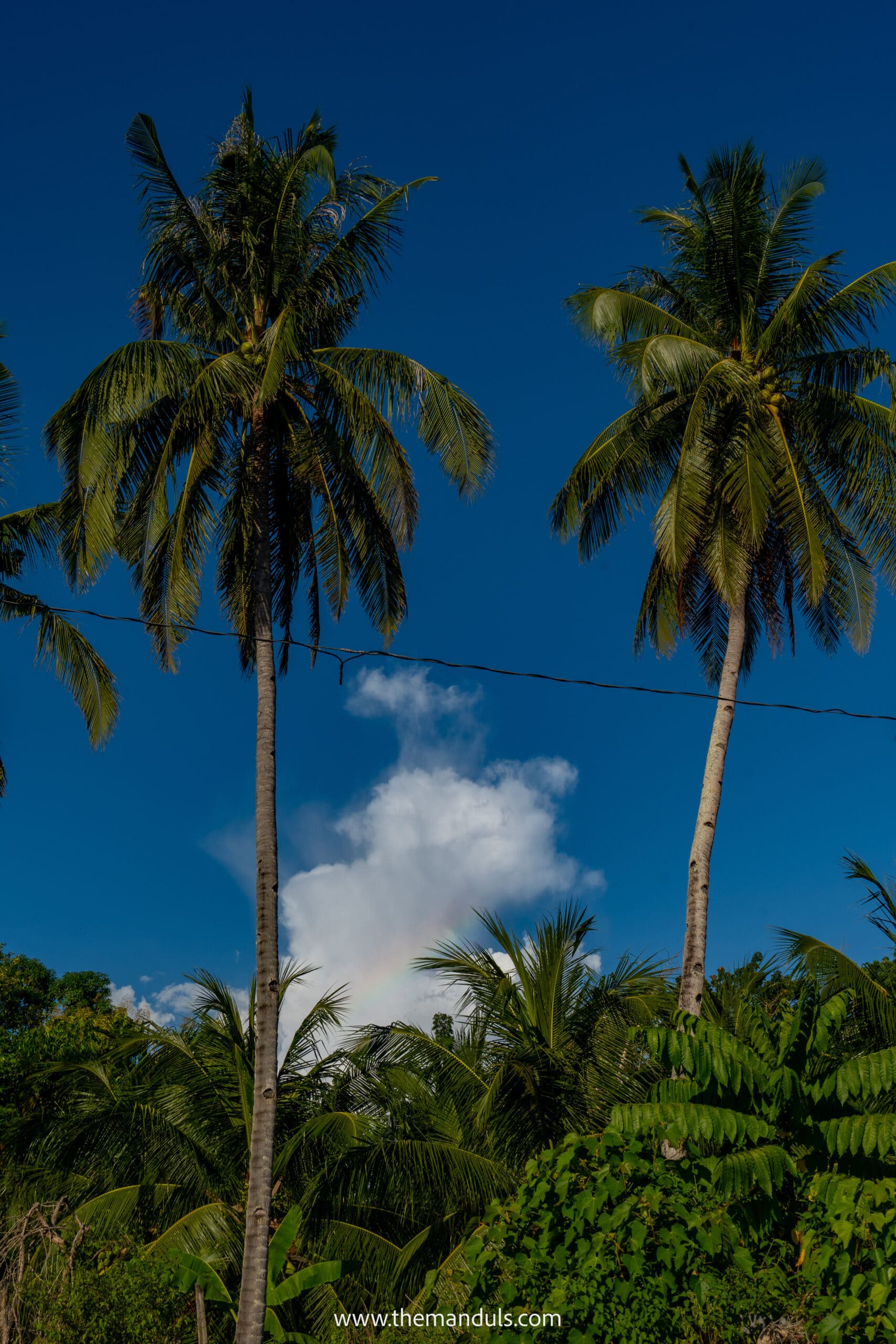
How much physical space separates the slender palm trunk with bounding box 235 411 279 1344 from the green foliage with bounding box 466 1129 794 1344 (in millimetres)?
3963

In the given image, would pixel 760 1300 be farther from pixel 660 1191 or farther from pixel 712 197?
pixel 712 197

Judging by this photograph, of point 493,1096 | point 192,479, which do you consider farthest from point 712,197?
point 493,1096

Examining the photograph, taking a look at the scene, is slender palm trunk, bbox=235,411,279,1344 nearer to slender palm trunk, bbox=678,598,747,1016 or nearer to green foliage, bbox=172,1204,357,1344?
green foliage, bbox=172,1204,357,1344

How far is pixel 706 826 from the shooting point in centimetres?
1396

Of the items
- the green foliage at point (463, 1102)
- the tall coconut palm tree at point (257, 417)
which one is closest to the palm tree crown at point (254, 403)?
the tall coconut palm tree at point (257, 417)

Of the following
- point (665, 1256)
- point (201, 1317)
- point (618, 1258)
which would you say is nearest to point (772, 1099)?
point (665, 1256)

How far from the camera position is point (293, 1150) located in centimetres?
1407

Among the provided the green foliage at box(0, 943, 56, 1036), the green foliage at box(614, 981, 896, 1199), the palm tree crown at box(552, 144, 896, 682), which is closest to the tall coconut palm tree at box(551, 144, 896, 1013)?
the palm tree crown at box(552, 144, 896, 682)

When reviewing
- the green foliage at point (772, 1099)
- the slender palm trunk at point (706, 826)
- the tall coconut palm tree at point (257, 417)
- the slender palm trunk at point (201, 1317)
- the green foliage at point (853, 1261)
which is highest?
the tall coconut palm tree at point (257, 417)

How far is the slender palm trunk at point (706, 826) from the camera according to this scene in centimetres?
1302

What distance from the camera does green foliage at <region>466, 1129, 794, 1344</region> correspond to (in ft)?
22.3

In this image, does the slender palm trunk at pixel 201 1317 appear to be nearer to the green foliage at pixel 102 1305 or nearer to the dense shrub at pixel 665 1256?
the green foliage at pixel 102 1305

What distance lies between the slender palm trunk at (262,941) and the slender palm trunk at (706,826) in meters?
4.88

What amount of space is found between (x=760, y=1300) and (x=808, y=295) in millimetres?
12945
